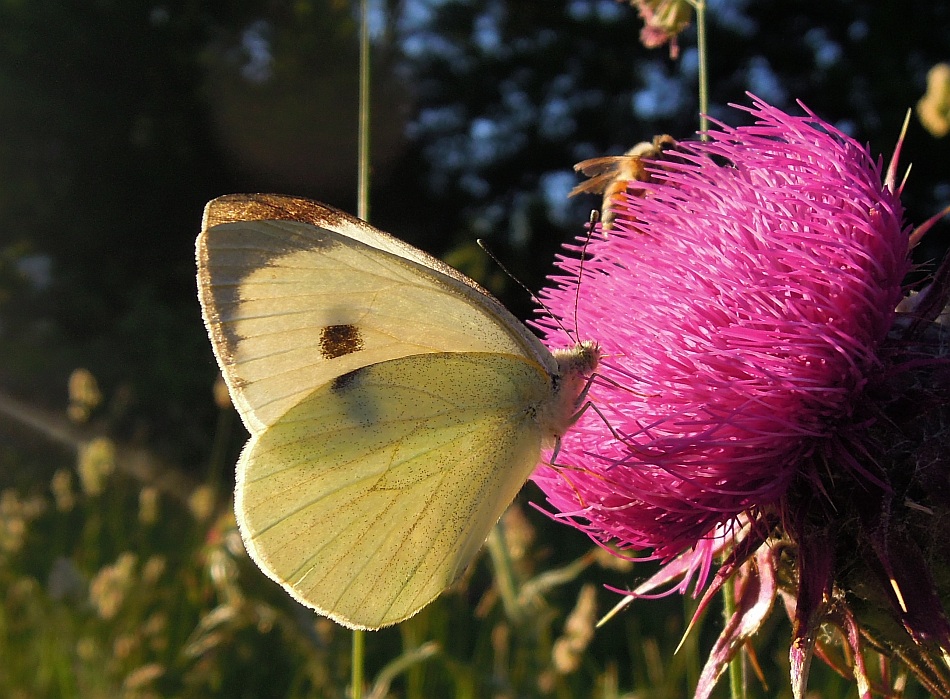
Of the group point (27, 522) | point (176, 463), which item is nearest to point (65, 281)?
point (176, 463)

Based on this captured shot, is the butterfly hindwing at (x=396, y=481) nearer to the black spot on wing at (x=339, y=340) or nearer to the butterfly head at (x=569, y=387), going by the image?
the butterfly head at (x=569, y=387)

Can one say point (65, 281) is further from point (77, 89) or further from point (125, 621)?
point (125, 621)

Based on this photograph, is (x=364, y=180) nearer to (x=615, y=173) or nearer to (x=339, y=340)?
(x=339, y=340)

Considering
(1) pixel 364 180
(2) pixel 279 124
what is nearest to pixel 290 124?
(2) pixel 279 124

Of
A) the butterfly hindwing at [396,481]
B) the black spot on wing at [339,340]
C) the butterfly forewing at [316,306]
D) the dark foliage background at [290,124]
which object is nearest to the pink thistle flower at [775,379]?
the butterfly hindwing at [396,481]

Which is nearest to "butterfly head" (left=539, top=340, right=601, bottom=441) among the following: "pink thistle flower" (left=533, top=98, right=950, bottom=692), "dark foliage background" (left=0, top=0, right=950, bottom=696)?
"pink thistle flower" (left=533, top=98, right=950, bottom=692)

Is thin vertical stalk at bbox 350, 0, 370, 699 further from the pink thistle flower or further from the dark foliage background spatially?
the dark foliage background
